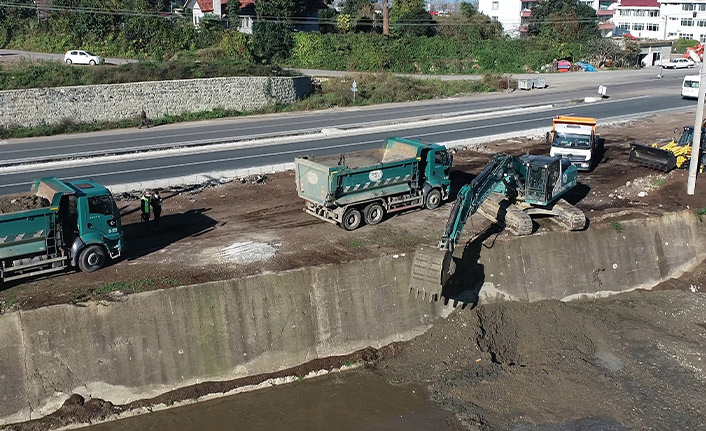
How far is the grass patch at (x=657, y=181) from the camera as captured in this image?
28594 millimetres

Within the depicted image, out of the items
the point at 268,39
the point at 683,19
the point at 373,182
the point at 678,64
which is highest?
the point at 683,19

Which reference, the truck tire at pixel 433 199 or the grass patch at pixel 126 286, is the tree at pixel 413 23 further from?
the grass patch at pixel 126 286

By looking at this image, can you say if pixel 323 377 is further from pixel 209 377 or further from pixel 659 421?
pixel 659 421

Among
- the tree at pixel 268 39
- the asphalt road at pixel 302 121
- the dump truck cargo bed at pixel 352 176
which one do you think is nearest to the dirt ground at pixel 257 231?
the dump truck cargo bed at pixel 352 176

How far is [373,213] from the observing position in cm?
2336

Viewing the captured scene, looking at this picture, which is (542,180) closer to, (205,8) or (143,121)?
(143,121)

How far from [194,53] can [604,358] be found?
4990cm

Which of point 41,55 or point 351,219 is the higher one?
point 41,55

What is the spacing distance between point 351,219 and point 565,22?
2565 inches

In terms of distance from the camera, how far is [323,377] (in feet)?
60.8

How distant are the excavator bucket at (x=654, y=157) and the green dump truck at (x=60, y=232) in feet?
76.7

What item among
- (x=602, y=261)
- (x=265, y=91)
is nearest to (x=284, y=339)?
(x=602, y=261)

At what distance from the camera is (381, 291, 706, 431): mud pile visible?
16.6m

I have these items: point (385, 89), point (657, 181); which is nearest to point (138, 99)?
point (385, 89)
